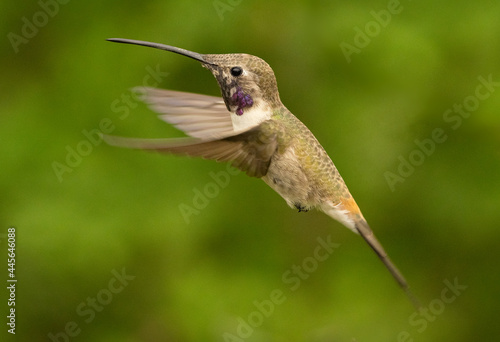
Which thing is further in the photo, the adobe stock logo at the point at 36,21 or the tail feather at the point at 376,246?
the adobe stock logo at the point at 36,21

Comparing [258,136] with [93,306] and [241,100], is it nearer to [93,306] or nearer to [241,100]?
Answer: [241,100]

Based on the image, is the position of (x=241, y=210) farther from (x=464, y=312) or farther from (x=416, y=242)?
(x=464, y=312)

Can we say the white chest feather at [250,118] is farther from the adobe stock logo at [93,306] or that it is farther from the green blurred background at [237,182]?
the adobe stock logo at [93,306]

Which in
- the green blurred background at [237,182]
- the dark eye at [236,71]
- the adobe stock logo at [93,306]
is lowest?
the adobe stock logo at [93,306]

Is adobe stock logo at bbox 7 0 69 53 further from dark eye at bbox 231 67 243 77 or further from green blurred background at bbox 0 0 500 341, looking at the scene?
dark eye at bbox 231 67 243 77

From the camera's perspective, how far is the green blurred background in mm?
3336

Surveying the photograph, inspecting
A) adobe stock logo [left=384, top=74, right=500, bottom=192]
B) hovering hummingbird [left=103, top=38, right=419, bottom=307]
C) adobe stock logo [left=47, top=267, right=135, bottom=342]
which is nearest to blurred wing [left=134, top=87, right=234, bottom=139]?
hovering hummingbird [left=103, top=38, right=419, bottom=307]

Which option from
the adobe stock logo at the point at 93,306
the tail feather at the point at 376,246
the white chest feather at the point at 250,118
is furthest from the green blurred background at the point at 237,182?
the white chest feather at the point at 250,118

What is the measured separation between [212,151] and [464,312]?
2669 mm

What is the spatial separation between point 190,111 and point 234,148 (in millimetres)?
377

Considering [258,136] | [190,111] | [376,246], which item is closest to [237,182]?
[190,111]

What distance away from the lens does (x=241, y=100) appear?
1644mm

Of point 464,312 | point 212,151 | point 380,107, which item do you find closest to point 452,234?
point 464,312

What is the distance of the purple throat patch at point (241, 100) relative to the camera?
1.63 metres
